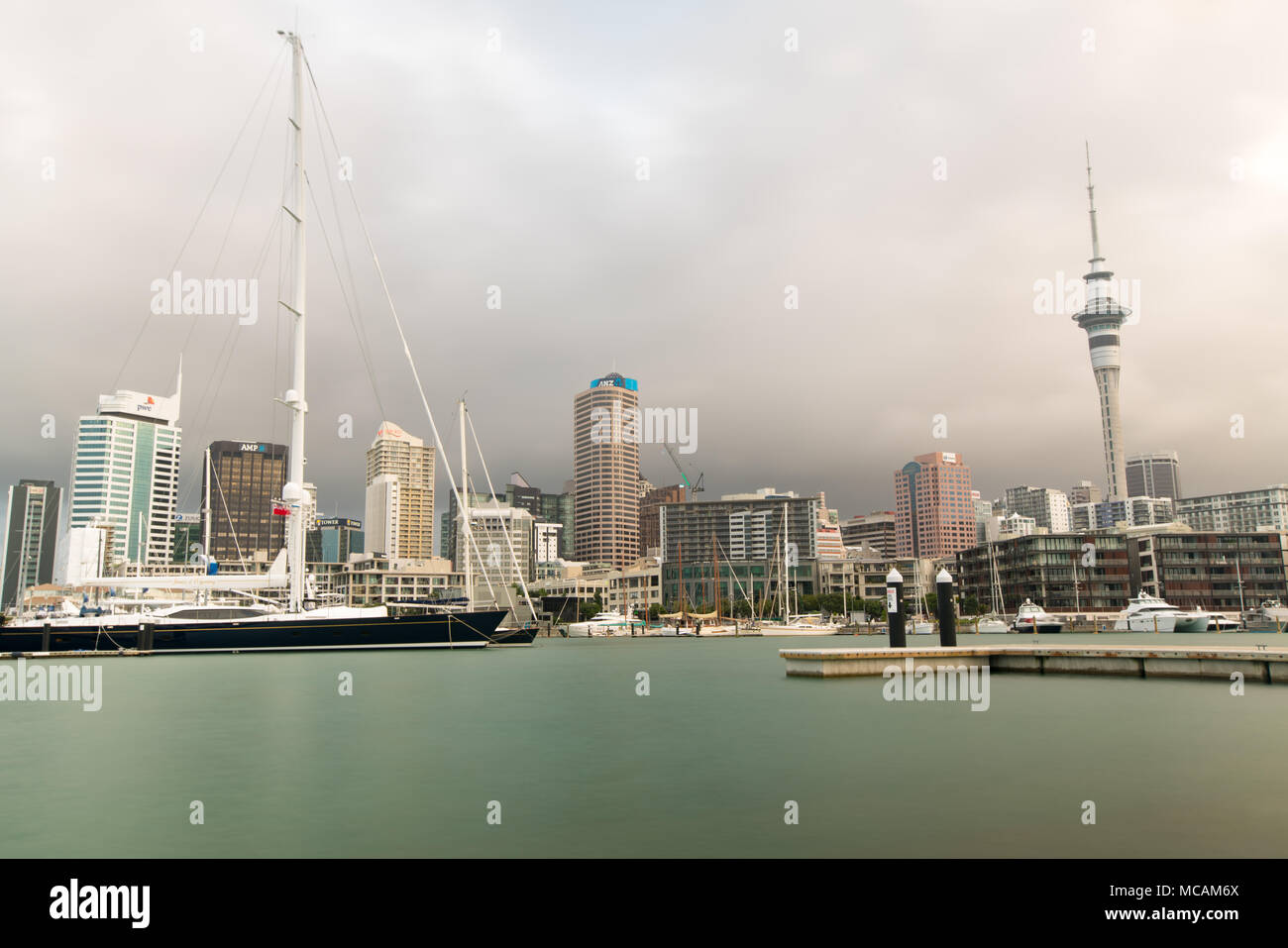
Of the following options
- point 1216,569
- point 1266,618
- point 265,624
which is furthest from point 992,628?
point 265,624

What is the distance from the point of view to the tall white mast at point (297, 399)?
181 ft

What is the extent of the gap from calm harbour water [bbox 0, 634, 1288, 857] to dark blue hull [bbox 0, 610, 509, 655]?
29459 mm

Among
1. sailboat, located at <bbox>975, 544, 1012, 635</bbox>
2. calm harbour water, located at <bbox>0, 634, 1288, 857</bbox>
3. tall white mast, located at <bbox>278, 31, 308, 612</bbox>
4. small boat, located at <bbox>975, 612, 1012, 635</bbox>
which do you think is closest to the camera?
calm harbour water, located at <bbox>0, 634, 1288, 857</bbox>

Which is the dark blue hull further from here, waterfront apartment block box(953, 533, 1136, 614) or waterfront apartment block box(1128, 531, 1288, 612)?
waterfront apartment block box(1128, 531, 1288, 612)

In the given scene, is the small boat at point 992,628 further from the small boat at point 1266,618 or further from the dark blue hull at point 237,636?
the dark blue hull at point 237,636

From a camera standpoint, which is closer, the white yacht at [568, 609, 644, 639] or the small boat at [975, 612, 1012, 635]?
the small boat at [975, 612, 1012, 635]

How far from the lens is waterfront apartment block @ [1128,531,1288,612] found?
516 feet

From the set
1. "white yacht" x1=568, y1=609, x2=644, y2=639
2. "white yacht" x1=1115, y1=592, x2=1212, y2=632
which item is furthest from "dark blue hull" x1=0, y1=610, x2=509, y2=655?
"white yacht" x1=1115, y1=592, x2=1212, y2=632

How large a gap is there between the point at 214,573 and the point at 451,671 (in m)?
29.7

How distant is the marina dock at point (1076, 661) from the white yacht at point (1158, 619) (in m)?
84.2

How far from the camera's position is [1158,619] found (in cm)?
11250

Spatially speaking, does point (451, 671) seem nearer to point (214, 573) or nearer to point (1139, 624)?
point (214, 573)

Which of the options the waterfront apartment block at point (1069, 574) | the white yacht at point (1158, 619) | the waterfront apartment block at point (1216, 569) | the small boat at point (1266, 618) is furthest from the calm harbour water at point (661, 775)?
the waterfront apartment block at point (1216, 569)
